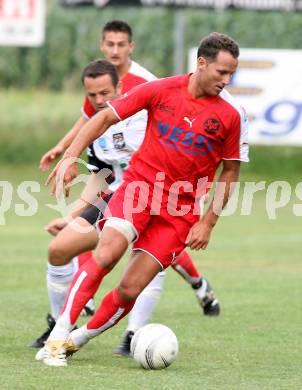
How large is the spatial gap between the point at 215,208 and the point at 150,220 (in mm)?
457

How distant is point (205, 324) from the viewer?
31.5ft

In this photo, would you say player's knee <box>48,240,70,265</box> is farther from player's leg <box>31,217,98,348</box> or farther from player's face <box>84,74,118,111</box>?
player's face <box>84,74,118,111</box>

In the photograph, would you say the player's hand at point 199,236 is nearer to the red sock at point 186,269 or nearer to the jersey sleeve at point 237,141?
the jersey sleeve at point 237,141

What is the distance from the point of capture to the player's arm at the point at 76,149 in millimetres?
7184

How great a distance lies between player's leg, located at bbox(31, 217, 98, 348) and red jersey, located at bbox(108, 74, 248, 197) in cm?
90

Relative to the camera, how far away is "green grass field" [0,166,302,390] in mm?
6926

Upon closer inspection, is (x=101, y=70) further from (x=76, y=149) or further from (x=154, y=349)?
(x=154, y=349)

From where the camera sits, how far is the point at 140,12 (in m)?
29.0

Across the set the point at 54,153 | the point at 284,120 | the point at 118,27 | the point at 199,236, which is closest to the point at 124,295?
the point at 199,236

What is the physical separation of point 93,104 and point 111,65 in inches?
13.8

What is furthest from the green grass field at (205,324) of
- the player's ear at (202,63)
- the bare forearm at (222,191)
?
the player's ear at (202,63)

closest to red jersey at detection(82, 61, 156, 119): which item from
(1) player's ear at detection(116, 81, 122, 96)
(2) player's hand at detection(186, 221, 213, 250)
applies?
(1) player's ear at detection(116, 81, 122, 96)

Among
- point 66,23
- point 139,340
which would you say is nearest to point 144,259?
point 139,340

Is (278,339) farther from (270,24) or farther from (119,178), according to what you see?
(270,24)
